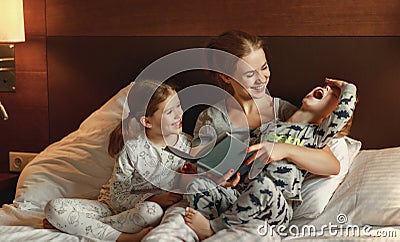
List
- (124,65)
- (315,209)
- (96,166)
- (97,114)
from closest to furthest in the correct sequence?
(315,209), (96,166), (97,114), (124,65)

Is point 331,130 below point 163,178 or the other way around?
the other way around

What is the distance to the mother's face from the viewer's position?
196 cm

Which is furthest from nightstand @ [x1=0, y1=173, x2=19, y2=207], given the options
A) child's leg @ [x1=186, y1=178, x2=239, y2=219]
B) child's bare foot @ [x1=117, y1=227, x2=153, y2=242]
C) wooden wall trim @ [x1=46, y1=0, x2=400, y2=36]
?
child's leg @ [x1=186, y1=178, x2=239, y2=219]

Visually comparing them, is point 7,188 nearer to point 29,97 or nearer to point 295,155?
point 29,97

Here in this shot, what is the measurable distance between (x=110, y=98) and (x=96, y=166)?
17.2 inches

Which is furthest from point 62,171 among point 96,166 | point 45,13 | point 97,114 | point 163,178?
point 45,13

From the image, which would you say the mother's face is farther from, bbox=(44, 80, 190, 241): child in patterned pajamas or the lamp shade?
the lamp shade

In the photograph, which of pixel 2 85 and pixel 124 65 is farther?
pixel 2 85

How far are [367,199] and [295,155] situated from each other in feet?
0.77

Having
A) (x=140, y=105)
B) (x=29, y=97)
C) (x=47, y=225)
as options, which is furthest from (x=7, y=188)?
(x=140, y=105)

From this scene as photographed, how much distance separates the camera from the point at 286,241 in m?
1.67

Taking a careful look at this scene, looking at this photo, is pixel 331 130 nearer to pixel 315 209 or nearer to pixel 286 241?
pixel 315 209

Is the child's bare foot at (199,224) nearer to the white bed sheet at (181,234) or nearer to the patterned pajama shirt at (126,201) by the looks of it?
the white bed sheet at (181,234)

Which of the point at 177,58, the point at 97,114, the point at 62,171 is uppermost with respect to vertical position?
the point at 177,58
